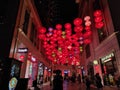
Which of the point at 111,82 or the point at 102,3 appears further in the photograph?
the point at 102,3

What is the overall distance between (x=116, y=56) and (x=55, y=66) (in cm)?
3409

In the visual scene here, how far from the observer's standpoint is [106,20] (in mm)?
10766

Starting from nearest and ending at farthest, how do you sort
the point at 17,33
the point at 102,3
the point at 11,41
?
the point at 11,41, the point at 17,33, the point at 102,3

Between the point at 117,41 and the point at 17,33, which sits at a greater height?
the point at 17,33

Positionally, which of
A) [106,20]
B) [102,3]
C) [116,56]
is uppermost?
[102,3]

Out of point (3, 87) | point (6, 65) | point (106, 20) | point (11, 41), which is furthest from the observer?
point (106, 20)

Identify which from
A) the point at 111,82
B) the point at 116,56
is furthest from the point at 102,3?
the point at 111,82

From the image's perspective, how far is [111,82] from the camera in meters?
10.2

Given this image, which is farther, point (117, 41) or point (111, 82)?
point (111, 82)

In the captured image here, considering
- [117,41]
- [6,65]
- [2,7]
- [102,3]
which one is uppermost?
[102,3]

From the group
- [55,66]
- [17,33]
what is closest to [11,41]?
[17,33]

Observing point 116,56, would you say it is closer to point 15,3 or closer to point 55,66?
point 15,3

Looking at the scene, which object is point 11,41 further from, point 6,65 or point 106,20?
point 106,20

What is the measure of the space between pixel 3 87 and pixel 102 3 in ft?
38.5
